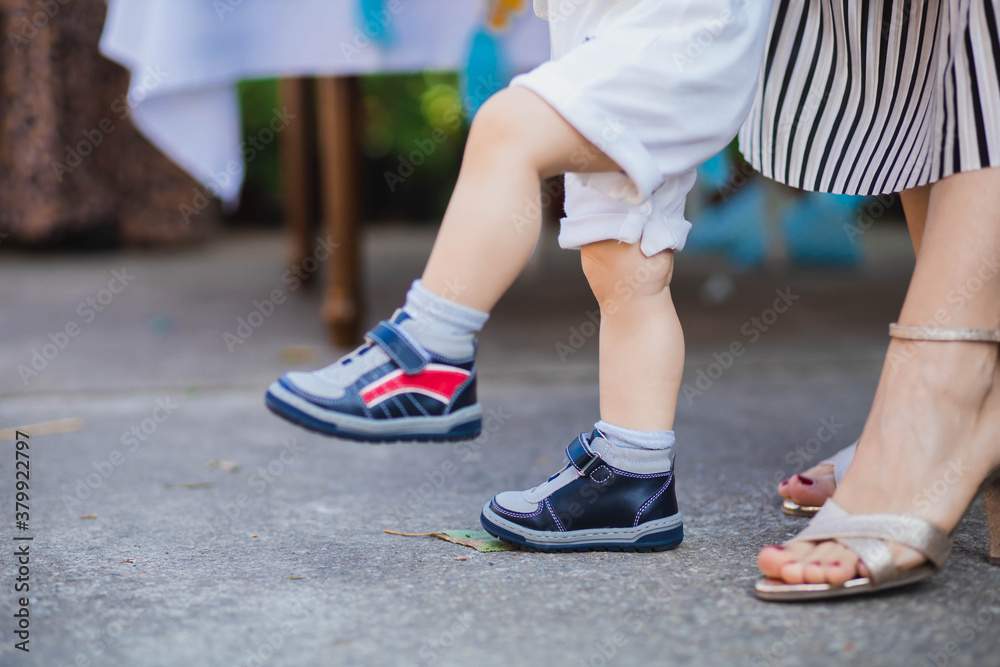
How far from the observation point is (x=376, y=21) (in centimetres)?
197

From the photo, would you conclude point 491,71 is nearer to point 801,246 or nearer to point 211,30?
point 211,30

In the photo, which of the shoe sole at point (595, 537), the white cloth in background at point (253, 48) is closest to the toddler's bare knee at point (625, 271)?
the shoe sole at point (595, 537)

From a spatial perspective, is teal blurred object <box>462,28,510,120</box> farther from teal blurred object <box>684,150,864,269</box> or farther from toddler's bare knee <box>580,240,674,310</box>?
teal blurred object <box>684,150,864,269</box>

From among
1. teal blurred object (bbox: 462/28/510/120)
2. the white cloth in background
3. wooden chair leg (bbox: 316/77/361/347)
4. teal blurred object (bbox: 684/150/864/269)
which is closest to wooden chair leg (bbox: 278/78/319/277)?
wooden chair leg (bbox: 316/77/361/347)

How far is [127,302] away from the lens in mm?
3061

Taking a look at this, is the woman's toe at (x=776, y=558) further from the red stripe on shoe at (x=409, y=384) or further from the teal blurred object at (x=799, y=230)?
the teal blurred object at (x=799, y=230)

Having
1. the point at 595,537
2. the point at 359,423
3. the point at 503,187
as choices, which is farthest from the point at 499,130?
the point at 595,537

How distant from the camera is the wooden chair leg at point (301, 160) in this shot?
296cm

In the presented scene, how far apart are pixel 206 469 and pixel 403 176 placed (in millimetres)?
4715

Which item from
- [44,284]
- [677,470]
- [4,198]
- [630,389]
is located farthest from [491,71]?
[4,198]

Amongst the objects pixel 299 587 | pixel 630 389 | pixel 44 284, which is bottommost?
pixel 44 284

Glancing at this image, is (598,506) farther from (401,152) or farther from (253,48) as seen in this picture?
(401,152)

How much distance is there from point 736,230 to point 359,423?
3679 mm

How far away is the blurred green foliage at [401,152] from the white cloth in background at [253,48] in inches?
136
